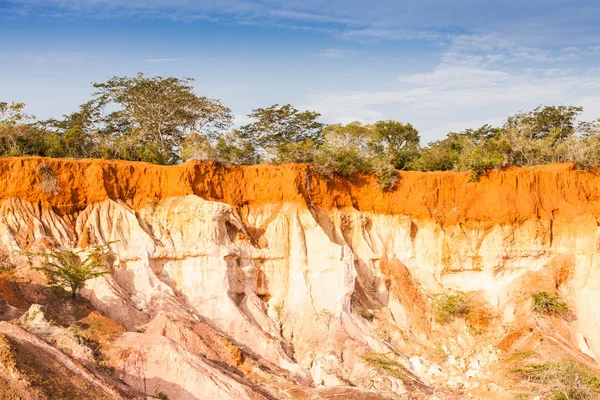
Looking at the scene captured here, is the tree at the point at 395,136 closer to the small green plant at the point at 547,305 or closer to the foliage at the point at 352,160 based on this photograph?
the foliage at the point at 352,160

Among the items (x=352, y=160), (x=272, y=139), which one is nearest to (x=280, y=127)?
(x=272, y=139)

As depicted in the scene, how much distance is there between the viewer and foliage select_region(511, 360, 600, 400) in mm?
21547

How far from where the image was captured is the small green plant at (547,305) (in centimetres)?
2801

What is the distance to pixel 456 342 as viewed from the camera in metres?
27.6

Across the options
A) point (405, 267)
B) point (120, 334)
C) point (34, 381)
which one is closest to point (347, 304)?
point (405, 267)

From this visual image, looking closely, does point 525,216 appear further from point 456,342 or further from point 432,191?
point 456,342

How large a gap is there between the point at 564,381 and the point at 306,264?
10.4 meters

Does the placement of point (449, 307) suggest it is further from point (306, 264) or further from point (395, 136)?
point (395, 136)

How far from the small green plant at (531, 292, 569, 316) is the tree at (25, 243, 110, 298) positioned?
17224 mm

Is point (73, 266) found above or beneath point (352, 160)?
beneath

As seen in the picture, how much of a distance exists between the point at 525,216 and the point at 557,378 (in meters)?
10.1

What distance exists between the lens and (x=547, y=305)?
28141mm

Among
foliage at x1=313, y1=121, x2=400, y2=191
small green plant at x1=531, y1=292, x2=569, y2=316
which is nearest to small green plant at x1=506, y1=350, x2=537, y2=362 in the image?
small green plant at x1=531, y1=292, x2=569, y2=316

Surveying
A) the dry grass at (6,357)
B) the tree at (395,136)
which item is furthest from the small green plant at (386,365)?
the tree at (395,136)
